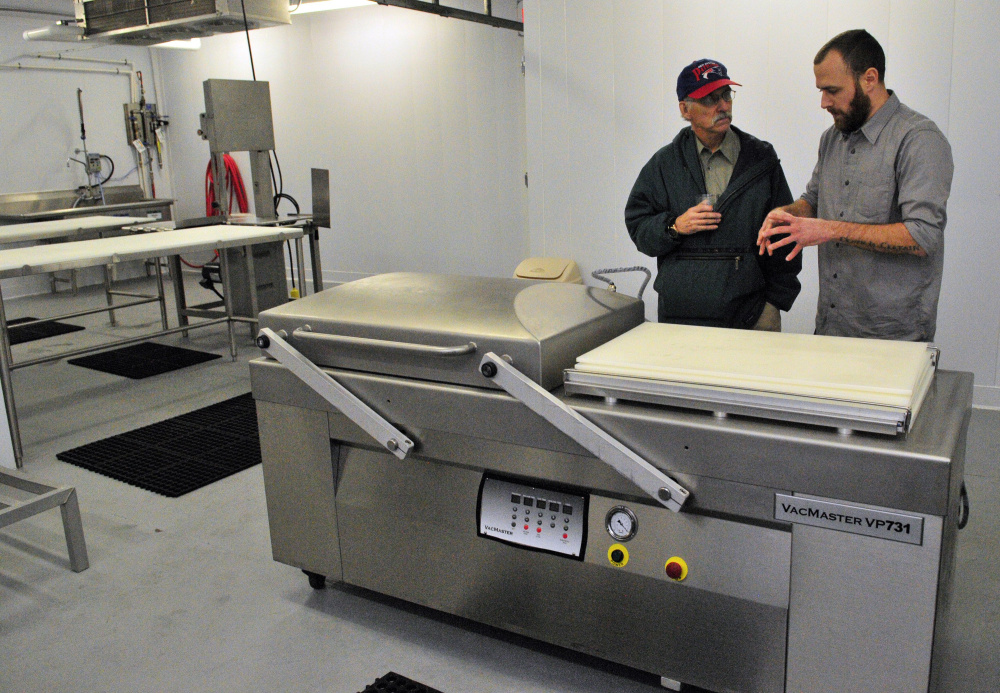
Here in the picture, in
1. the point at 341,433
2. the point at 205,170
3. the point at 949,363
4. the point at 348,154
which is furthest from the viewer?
the point at 205,170

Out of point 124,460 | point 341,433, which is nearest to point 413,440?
point 341,433

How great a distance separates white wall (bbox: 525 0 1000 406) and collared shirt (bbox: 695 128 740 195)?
1.74 metres

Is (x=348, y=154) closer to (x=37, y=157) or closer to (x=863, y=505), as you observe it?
(x=37, y=157)

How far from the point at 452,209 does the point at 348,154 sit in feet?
4.15

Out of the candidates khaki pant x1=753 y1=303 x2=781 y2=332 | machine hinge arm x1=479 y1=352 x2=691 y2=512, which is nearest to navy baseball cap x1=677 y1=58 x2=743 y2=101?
khaki pant x1=753 y1=303 x2=781 y2=332

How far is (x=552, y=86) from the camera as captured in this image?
4551 mm

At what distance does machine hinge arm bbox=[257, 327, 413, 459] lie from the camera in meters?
1.77

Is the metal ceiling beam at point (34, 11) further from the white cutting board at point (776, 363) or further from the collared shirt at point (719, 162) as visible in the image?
the white cutting board at point (776, 363)

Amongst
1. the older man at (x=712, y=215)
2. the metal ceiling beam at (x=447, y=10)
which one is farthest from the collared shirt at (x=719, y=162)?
the metal ceiling beam at (x=447, y=10)

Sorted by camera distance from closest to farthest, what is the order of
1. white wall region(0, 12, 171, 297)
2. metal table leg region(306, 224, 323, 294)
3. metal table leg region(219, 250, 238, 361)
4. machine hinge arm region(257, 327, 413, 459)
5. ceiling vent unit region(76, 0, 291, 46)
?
machine hinge arm region(257, 327, 413, 459) → ceiling vent unit region(76, 0, 291, 46) → metal table leg region(219, 250, 238, 361) → metal table leg region(306, 224, 323, 294) → white wall region(0, 12, 171, 297)

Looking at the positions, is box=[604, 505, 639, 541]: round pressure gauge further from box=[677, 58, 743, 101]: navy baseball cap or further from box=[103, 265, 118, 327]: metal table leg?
box=[103, 265, 118, 327]: metal table leg

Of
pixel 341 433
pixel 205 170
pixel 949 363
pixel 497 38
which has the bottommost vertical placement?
pixel 949 363

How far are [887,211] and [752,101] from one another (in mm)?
2047

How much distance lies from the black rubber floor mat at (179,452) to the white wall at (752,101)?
82.0 inches
